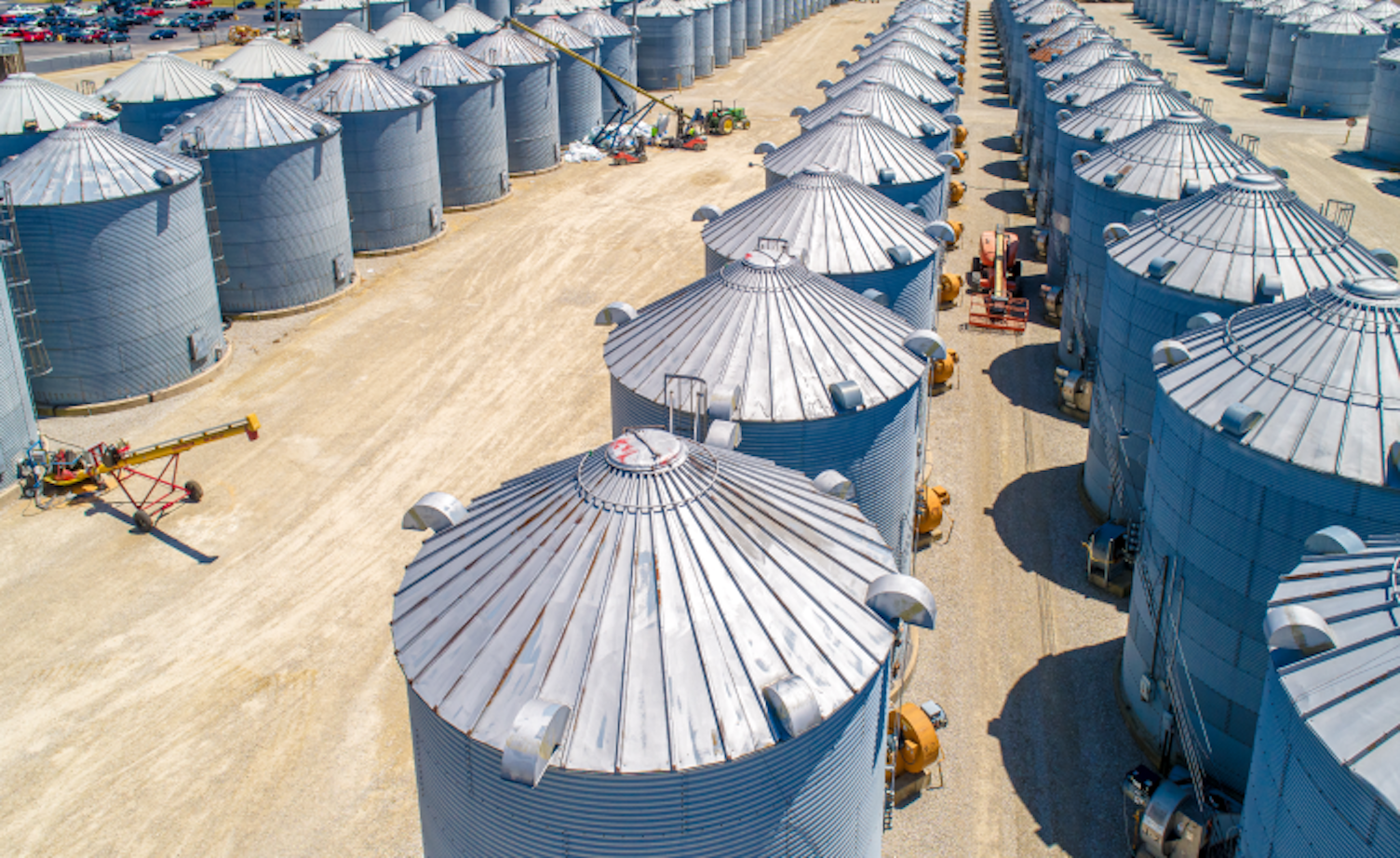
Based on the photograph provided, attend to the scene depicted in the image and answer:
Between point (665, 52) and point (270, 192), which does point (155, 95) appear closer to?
point (270, 192)

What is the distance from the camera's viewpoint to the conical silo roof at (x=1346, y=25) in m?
78.4

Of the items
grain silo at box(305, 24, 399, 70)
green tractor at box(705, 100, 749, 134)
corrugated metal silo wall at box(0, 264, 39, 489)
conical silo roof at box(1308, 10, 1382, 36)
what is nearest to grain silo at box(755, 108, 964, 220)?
corrugated metal silo wall at box(0, 264, 39, 489)

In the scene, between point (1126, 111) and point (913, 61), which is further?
point (913, 61)

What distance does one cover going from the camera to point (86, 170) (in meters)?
35.0

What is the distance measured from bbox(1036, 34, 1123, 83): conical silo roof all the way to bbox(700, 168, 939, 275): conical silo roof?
31.8m

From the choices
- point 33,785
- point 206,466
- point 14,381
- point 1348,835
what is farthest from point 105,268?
point 1348,835

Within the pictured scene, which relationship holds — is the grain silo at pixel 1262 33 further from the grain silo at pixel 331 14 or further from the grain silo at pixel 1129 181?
the grain silo at pixel 331 14

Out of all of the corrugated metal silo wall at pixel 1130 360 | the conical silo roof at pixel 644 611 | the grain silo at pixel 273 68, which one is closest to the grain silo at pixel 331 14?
the grain silo at pixel 273 68

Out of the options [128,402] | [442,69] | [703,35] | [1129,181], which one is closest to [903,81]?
[1129,181]

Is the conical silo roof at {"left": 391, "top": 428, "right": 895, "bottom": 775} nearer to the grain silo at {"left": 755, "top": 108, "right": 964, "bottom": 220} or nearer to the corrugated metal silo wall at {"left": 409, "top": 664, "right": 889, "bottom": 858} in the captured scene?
the corrugated metal silo wall at {"left": 409, "top": 664, "right": 889, "bottom": 858}

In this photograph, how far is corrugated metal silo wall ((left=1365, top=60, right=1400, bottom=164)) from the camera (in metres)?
66.4

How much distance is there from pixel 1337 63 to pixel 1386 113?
1483cm

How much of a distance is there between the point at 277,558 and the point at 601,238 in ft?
99.7

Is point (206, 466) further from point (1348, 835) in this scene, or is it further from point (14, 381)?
point (1348, 835)
